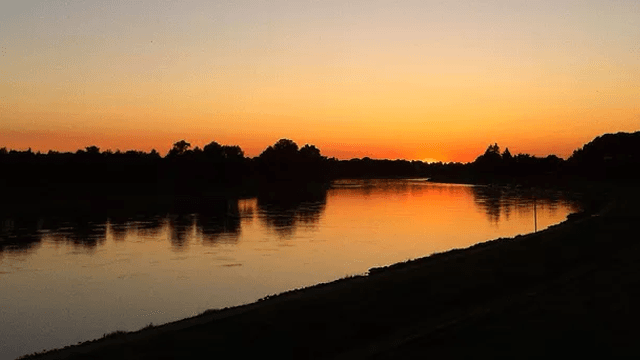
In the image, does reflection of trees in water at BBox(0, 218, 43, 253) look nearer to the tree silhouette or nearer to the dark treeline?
the dark treeline

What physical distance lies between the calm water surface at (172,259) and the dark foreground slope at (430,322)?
17.7ft

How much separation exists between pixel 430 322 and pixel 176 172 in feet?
378

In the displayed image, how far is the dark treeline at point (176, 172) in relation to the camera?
3659 inches

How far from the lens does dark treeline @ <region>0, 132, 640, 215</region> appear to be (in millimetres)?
92938

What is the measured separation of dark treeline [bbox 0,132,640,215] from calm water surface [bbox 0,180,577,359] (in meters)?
27.2

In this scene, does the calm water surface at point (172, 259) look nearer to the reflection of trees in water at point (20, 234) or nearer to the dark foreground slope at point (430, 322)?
the reflection of trees in water at point (20, 234)

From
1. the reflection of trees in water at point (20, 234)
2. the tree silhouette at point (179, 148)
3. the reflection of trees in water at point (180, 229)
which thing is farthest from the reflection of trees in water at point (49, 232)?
the tree silhouette at point (179, 148)

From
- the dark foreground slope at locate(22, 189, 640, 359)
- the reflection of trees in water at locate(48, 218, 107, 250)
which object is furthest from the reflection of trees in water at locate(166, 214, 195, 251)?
the dark foreground slope at locate(22, 189, 640, 359)

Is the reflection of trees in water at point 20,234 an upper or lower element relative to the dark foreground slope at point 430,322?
lower

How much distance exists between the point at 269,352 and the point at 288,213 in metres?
52.6

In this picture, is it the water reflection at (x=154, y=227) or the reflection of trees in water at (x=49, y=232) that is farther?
the water reflection at (x=154, y=227)

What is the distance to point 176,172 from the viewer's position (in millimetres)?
122688

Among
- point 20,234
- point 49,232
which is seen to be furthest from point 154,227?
point 20,234

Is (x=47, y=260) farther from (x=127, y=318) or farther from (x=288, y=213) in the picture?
(x=288, y=213)
